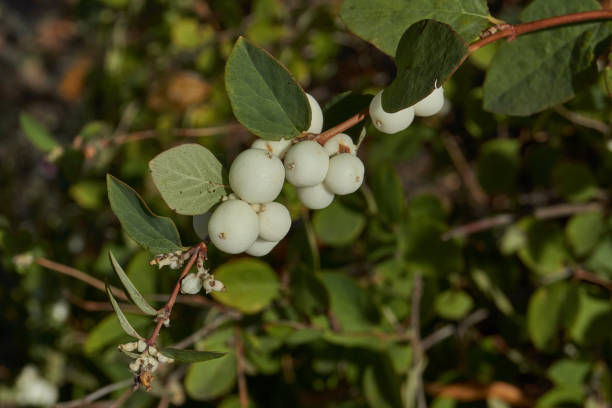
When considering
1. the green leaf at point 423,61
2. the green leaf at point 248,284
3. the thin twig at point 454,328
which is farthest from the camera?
the thin twig at point 454,328

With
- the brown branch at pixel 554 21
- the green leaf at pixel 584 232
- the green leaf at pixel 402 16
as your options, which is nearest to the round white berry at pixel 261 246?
the green leaf at pixel 402 16

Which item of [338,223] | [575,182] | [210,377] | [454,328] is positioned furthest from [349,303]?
[575,182]

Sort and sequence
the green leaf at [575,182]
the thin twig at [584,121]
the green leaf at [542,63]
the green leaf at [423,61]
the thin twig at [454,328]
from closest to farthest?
the green leaf at [423,61] < the green leaf at [542,63] < the thin twig at [584,121] < the green leaf at [575,182] < the thin twig at [454,328]

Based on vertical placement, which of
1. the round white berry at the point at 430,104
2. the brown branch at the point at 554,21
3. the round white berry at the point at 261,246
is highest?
the brown branch at the point at 554,21

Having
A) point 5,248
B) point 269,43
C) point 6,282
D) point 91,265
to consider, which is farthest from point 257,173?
point 6,282

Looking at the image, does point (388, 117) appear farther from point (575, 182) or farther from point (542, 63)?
point (575, 182)

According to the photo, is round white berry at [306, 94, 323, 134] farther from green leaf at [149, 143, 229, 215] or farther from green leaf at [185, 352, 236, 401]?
green leaf at [185, 352, 236, 401]

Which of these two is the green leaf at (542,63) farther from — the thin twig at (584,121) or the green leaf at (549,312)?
the green leaf at (549,312)

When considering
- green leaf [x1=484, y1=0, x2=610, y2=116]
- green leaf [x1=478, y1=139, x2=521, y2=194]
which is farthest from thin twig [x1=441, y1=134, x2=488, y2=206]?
green leaf [x1=484, y1=0, x2=610, y2=116]
